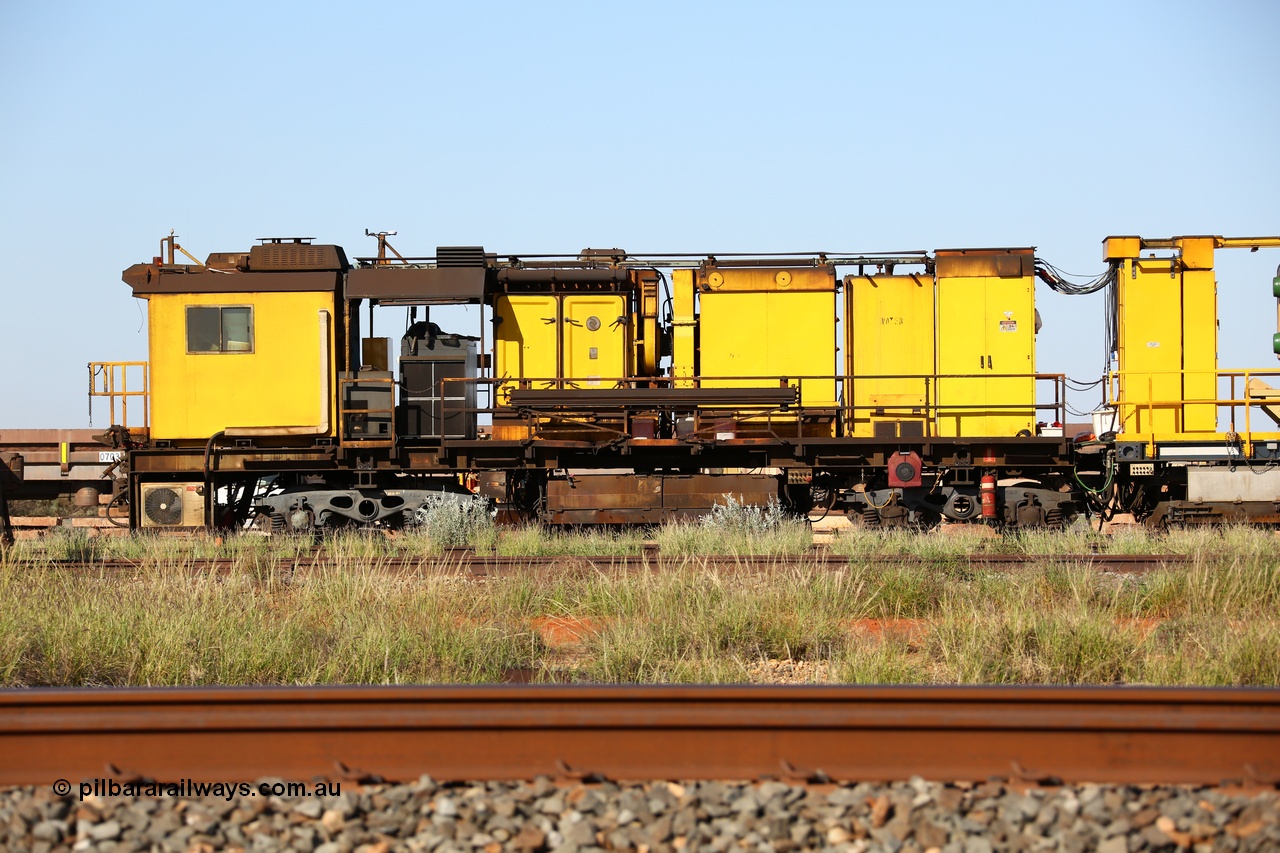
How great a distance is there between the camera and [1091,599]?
7.61 meters

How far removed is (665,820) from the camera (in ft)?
11.5

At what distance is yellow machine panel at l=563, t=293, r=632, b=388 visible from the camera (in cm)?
1372

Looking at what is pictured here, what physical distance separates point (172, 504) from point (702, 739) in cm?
1096

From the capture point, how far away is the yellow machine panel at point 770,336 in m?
13.6

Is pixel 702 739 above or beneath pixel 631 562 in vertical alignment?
above

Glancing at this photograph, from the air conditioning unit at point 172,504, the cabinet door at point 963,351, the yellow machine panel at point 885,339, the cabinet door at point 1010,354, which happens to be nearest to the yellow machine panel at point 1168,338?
the cabinet door at point 1010,354


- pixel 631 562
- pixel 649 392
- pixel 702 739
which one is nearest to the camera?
pixel 702 739

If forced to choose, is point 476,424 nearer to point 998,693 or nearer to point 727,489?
point 727,489

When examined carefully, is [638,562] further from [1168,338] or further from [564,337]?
[1168,338]

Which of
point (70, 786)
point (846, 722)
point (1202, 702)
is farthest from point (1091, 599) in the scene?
point (70, 786)

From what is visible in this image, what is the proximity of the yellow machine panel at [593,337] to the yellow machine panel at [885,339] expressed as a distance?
2983 millimetres

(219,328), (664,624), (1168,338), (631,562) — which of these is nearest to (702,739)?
(664,624)

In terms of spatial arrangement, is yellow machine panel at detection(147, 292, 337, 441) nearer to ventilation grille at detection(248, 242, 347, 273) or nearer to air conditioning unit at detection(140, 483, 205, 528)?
ventilation grille at detection(248, 242, 347, 273)

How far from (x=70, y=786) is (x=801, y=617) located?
14.0 feet
